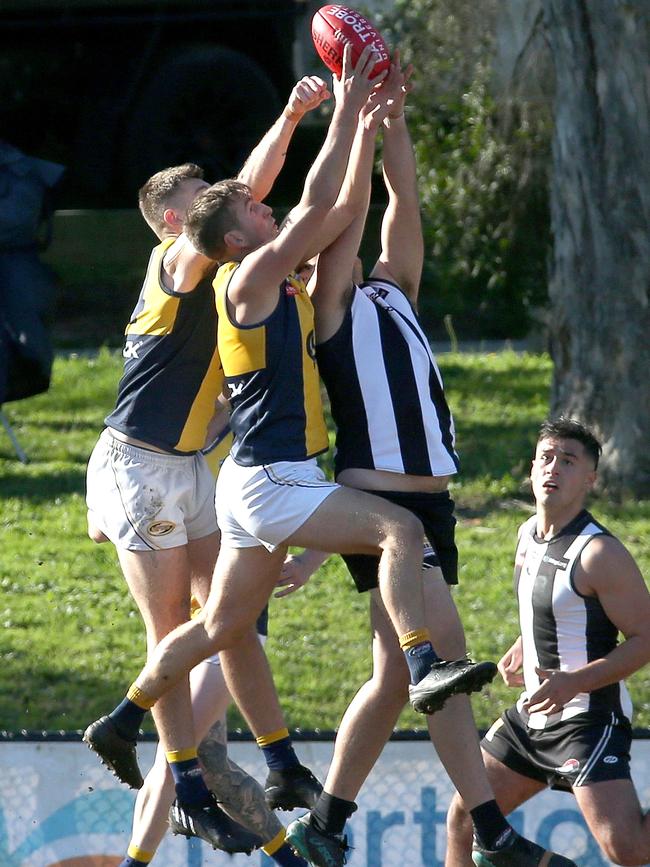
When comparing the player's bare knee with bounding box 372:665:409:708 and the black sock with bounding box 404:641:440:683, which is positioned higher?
the black sock with bounding box 404:641:440:683

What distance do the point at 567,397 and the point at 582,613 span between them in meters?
4.82

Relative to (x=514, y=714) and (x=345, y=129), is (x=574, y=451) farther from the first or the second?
(x=345, y=129)

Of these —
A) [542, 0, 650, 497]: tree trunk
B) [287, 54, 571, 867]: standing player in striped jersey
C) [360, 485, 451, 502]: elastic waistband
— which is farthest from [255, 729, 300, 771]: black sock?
[542, 0, 650, 497]: tree trunk

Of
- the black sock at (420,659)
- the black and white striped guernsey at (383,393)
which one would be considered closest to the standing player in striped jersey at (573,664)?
the black and white striped guernsey at (383,393)

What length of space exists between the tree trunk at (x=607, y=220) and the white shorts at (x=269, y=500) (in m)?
5.16

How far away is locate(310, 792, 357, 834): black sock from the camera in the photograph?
4.35 m

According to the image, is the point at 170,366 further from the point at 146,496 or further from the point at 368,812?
→ the point at 368,812

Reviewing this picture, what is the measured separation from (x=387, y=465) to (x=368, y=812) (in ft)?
4.80

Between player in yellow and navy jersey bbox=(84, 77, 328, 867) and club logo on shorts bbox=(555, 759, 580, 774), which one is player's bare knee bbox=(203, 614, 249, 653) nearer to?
player in yellow and navy jersey bbox=(84, 77, 328, 867)

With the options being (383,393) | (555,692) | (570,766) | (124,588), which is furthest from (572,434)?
(124,588)

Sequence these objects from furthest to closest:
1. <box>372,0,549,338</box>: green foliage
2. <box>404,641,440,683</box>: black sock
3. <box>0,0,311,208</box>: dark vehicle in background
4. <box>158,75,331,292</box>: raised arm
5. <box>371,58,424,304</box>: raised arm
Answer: <box>0,0,311,208</box>: dark vehicle in background, <box>372,0,549,338</box>: green foliage, <box>371,58,424,304</box>: raised arm, <box>158,75,331,292</box>: raised arm, <box>404,641,440,683</box>: black sock

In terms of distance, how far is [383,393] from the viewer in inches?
168

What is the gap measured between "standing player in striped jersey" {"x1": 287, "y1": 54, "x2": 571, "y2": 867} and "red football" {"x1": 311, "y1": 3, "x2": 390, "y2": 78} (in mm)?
144

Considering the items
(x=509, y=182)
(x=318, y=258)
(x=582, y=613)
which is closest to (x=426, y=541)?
(x=582, y=613)
